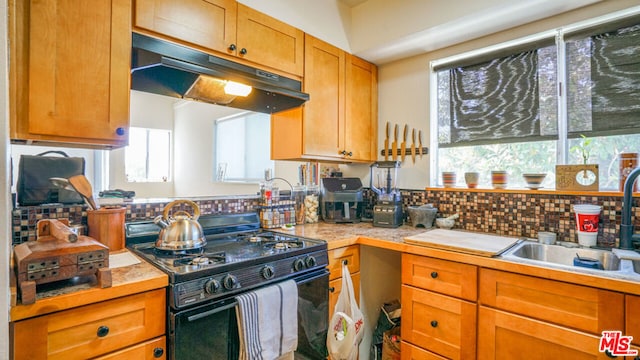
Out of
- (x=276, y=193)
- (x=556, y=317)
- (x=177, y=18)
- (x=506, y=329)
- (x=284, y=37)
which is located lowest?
(x=506, y=329)

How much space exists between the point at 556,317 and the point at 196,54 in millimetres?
1931

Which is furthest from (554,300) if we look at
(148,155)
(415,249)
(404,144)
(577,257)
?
(148,155)

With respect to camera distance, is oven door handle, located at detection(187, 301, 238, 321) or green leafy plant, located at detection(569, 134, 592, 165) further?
green leafy plant, located at detection(569, 134, 592, 165)

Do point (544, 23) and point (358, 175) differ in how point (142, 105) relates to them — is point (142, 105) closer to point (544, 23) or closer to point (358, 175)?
point (358, 175)

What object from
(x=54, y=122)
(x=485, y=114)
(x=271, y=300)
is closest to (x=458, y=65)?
(x=485, y=114)

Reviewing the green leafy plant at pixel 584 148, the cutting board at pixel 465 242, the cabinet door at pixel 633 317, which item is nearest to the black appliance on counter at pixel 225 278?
the cutting board at pixel 465 242

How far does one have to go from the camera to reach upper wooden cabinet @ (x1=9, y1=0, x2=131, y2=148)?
1088 mm

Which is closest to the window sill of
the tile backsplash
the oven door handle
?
the tile backsplash

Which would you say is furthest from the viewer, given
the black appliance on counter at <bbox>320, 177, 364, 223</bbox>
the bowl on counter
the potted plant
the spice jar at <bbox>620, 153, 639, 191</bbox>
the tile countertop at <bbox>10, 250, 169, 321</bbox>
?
the black appliance on counter at <bbox>320, 177, 364, 223</bbox>

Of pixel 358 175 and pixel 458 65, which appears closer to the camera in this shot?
pixel 458 65

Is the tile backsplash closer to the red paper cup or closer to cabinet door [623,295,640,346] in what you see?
the red paper cup

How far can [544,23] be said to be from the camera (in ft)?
6.04

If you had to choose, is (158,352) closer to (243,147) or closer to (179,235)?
(179,235)

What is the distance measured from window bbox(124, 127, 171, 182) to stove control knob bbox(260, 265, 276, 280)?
3.45 feet
